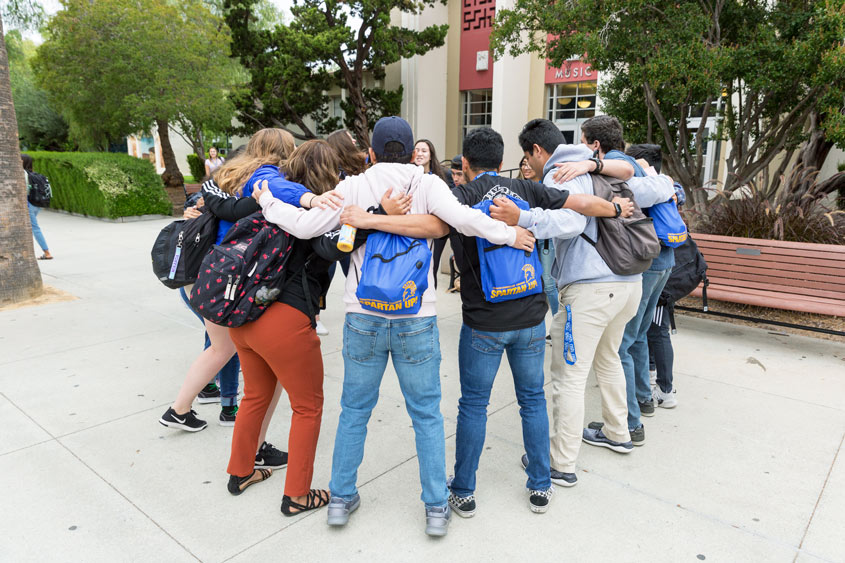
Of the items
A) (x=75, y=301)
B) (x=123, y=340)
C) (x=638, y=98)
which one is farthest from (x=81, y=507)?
(x=638, y=98)

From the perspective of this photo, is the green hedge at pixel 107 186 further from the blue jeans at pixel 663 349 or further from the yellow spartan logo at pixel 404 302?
the yellow spartan logo at pixel 404 302

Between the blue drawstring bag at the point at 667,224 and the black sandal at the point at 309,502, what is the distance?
2.38m

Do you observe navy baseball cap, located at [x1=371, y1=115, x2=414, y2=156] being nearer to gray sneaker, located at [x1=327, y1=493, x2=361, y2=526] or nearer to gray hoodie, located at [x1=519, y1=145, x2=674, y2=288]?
gray hoodie, located at [x1=519, y1=145, x2=674, y2=288]

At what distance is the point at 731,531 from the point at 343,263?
2.20 metres

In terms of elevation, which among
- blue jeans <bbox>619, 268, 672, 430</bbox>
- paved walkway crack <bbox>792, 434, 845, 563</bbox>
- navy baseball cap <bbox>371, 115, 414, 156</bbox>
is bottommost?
paved walkway crack <bbox>792, 434, 845, 563</bbox>

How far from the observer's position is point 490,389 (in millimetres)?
2549

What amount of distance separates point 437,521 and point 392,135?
1684 mm

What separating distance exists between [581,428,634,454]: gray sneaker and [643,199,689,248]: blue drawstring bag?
1.21m

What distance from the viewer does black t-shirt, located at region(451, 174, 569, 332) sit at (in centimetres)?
252

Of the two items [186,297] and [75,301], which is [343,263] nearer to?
[186,297]

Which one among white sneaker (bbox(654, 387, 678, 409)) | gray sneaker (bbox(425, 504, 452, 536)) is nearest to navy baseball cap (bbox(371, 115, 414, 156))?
gray sneaker (bbox(425, 504, 452, 536))

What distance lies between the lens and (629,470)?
124 inches

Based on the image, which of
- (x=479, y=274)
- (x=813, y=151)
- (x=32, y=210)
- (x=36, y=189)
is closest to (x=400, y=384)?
(x=479, y=274)

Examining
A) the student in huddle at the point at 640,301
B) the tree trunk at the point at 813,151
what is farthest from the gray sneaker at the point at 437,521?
the tree trunk at the point at 813,151
